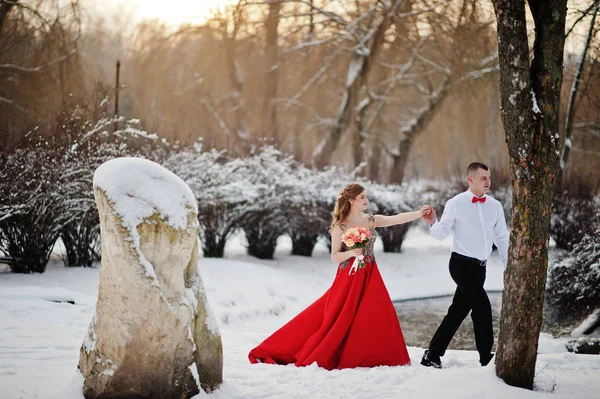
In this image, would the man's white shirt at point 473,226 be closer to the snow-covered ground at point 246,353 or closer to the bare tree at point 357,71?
the snow-covered ground at point 246,353

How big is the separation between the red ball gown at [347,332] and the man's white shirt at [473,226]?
2.41ft

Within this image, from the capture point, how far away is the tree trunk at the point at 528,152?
14.7 ft

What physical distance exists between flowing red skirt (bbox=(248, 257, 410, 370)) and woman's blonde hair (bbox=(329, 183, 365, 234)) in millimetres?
494

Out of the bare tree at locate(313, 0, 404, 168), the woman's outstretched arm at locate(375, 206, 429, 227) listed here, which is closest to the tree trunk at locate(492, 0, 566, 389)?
the woman's outstretched arm at locate(375, 206, 429, 227)

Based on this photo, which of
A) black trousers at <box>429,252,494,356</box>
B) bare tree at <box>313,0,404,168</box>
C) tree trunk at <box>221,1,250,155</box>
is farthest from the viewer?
tree trunk at <box>221,1,250,155</box>

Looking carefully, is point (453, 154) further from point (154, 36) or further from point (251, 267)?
point (251, 267)

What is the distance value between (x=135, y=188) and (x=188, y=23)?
1737cm

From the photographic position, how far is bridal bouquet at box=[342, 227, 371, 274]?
5750mm

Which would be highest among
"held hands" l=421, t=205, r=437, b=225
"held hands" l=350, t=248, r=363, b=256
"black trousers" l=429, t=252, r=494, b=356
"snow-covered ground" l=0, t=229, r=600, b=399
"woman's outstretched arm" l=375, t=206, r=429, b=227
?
"held hands" l=421, t=205, r=437, b=225

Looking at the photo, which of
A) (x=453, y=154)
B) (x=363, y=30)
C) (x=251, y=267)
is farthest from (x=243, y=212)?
(x=453, y=154)

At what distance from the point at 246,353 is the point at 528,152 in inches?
126

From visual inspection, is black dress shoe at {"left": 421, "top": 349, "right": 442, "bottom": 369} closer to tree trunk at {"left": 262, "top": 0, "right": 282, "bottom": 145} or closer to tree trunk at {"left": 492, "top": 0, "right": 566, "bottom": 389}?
tree trunk at {"left": 492, "top": 0, "right": 566, "bottom": 389}

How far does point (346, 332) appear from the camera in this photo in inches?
223

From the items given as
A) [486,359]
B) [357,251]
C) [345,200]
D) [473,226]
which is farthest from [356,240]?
[486,359]
